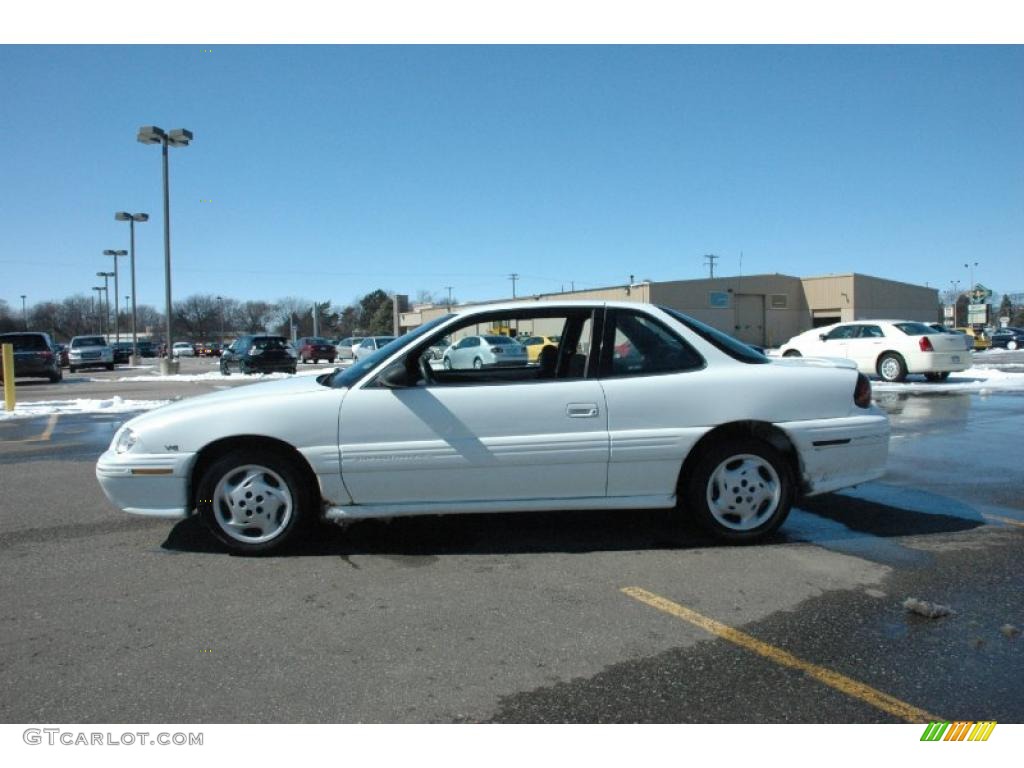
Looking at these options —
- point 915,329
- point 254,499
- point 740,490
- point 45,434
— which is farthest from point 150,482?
point 915,329

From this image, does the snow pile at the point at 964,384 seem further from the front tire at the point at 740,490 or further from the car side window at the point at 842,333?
the front tire at the point at 740,490

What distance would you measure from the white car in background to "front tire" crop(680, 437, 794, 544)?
12.5 metres

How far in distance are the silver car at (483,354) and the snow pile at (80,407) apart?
390 inches

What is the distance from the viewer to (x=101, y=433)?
34.6 feet

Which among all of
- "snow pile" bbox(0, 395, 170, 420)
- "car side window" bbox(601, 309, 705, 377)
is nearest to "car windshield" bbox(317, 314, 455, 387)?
"car side window" bbox(601, 309, 705, 377)

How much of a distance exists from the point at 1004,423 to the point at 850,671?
8571 millimetres

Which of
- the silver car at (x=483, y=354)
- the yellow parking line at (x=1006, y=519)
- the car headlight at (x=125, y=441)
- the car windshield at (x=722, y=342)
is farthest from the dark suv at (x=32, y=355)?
the yellow parking line at (x=1006, y=519)

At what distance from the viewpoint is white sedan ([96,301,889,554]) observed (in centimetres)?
432

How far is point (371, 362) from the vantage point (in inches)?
183

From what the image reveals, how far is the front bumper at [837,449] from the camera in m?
4.56

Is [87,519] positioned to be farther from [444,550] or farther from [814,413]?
[814,413]

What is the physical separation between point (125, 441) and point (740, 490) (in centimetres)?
372

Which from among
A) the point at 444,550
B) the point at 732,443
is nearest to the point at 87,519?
the point at 444,550

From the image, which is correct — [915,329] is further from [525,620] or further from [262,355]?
[262,355]
